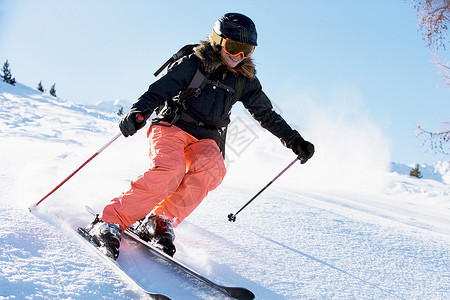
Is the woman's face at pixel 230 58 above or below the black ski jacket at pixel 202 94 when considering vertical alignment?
above

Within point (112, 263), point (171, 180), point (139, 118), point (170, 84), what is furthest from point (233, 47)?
point (112, 263)

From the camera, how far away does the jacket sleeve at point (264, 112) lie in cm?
300

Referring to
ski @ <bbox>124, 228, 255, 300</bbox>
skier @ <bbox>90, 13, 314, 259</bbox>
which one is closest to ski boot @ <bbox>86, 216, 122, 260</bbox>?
skier @ <bbox>90, 13, 314, 259</bbox>

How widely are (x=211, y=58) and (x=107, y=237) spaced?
1470 mm

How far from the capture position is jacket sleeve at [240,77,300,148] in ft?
9.84

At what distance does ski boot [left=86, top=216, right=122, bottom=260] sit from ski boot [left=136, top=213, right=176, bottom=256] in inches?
9.4

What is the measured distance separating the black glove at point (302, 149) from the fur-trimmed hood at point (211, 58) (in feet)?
2.34

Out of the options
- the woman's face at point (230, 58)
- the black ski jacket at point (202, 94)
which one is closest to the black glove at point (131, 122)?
the black ski jacket at point (202, 94)

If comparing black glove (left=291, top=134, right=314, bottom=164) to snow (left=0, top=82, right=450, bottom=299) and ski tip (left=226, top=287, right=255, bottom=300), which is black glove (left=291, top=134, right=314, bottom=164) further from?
ski tip (left=226, top=287, right=255, bottom=300)

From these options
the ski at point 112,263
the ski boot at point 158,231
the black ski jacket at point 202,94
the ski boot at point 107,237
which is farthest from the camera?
the black ski jacket at point 202,94

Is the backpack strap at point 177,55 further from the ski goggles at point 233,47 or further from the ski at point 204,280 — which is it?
the ski at point 204,280

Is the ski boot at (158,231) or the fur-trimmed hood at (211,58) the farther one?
the fur-trimmed hood at (211,58)

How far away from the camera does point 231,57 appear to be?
2703 millimetres

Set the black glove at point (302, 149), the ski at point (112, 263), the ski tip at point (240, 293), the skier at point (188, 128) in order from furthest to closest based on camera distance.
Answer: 1. the black glove at point (302, 149)
2. the skier at point (188, 128)
3. the ski tip at point (240, 293)
4. the ski at point (112, 263)
